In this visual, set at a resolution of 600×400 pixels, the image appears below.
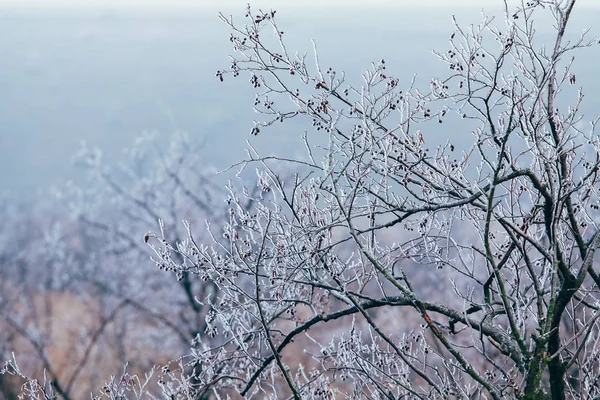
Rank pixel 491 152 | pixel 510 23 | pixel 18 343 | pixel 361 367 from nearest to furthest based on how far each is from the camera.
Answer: pixel 510 23 → pixel 361 367 → pixel 491 152 → pixel 18 343

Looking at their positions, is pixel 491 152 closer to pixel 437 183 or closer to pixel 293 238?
pixel 437 183

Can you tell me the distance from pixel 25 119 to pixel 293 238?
210 ft

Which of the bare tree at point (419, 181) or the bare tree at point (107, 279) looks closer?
the bare tree at point (419, 181)

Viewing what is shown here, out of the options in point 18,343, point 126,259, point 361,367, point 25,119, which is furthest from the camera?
point 25,119

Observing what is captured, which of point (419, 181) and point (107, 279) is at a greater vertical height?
point (107, 279)

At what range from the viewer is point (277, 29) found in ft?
17.9

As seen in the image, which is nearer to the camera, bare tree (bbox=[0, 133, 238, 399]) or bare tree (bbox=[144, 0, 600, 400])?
bare tree (bbox=[144, 0, 600, 400])

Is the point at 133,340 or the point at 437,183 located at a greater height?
the point at 133,340

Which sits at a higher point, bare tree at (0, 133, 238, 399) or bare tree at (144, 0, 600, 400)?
bare tree at (0, 133, 238, 399)

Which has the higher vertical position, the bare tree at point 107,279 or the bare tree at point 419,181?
the bare tree at point 107,279

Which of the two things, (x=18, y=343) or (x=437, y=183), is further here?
(x=18, y=343)

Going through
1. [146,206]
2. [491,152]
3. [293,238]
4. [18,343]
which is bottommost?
[293,238]

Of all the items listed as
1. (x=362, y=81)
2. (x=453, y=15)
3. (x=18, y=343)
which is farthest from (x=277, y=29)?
(x=18, y=343)

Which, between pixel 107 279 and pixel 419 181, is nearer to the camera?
pixel 419 181
